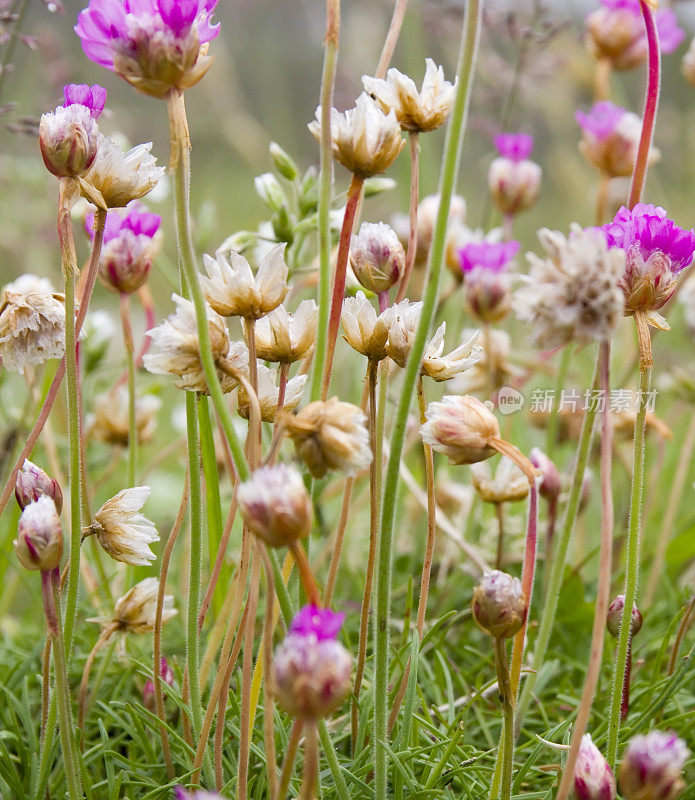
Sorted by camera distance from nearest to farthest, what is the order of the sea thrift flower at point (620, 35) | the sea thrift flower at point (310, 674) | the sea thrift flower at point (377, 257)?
the sea thrift flower at point (310, 674) → the sea thrift flower at point (377, 257) → the sea thrift flower at point (620, 35)

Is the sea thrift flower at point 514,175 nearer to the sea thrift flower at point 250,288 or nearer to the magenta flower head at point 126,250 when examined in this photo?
the magenta flower head at point 126,250

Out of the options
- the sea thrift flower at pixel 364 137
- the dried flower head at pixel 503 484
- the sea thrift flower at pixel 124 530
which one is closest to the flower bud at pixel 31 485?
the sea thrift flower at pixel 124 530

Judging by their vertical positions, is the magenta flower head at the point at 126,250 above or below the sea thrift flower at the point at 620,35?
below

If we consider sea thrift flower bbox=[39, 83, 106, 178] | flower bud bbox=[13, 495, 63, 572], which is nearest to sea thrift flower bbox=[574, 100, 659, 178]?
sea thrift flower bbox=[39, 83, 106, 178]

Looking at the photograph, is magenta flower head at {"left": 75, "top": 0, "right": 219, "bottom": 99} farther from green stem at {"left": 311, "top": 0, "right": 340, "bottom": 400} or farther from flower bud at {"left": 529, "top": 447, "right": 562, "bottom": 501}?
flower bud at {"left": 529, "top": 447, "right": 562, "bottom": 501}

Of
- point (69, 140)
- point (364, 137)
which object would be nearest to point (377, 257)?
point (364, 137)

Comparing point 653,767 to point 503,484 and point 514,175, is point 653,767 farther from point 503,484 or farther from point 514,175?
point 514,175

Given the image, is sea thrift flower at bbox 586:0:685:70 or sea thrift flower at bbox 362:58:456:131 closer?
sea thrift flower at bbox 362:58:456:131
